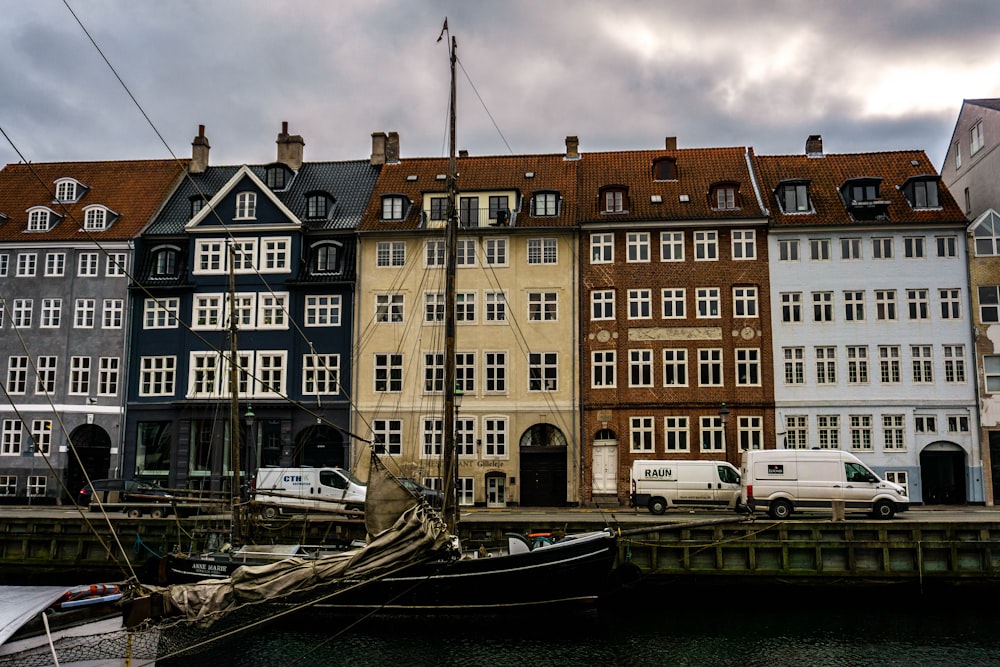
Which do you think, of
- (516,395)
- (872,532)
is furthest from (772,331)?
(872,532)

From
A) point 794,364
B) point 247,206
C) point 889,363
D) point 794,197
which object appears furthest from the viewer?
point 247,206

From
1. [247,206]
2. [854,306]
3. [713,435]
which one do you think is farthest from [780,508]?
[247,206]

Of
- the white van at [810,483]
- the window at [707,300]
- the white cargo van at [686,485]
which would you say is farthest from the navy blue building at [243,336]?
the white van at [810,483]

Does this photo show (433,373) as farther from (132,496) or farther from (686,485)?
(132,496)

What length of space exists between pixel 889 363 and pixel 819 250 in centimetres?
645

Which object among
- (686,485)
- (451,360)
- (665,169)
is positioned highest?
(665,169)

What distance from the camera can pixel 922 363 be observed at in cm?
4344

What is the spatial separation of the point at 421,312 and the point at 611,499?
44.7ft

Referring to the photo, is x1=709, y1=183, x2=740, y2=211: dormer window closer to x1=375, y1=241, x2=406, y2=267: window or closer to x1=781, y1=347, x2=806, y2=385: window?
x1=781, y1=347, x2=806, y2=385: window

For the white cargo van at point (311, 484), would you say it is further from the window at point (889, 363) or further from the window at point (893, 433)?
the window at point (889, 363)

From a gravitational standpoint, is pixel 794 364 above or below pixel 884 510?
above

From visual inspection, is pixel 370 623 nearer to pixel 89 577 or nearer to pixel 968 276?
pixel 89 577

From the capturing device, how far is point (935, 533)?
2934 cm

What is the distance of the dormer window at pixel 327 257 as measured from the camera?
47781mm
